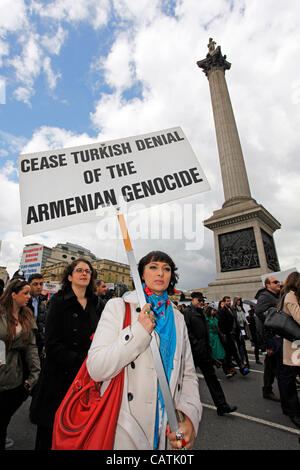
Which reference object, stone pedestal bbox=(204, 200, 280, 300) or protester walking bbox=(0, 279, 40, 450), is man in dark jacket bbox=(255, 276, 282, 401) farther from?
stone pedestal bbox=(204, 200, 280, 300)

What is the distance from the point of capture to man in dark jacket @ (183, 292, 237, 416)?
11.9ft

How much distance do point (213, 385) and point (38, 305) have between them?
3738 mm

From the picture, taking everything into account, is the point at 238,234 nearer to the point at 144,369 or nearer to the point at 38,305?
the point at 38,305

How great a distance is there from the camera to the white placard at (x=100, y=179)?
203 centimetres

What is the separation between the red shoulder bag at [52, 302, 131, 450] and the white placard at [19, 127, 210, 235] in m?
1.23

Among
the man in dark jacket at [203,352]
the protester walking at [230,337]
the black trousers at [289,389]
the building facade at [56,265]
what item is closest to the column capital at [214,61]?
the building facade at [56,265]

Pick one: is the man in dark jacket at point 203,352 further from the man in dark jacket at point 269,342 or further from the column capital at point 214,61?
the column capital at point 214,61

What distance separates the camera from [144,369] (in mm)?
1383

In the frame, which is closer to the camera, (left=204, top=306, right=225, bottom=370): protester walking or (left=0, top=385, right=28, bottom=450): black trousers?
(left=0, top=385, right=28, bottom=450): black trousers

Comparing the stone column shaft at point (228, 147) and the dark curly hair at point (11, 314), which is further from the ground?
the stone column shaft at point (228, 147)

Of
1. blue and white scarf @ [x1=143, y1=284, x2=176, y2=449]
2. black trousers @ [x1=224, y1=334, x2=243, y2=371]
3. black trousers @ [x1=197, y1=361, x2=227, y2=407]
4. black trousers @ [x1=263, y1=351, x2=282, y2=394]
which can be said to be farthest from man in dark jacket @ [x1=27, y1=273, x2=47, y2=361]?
black trousers @ [x1=224, y1=334, x2=243, y2=371]

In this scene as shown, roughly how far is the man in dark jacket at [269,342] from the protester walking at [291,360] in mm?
213

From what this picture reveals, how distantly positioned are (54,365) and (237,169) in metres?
20.2
